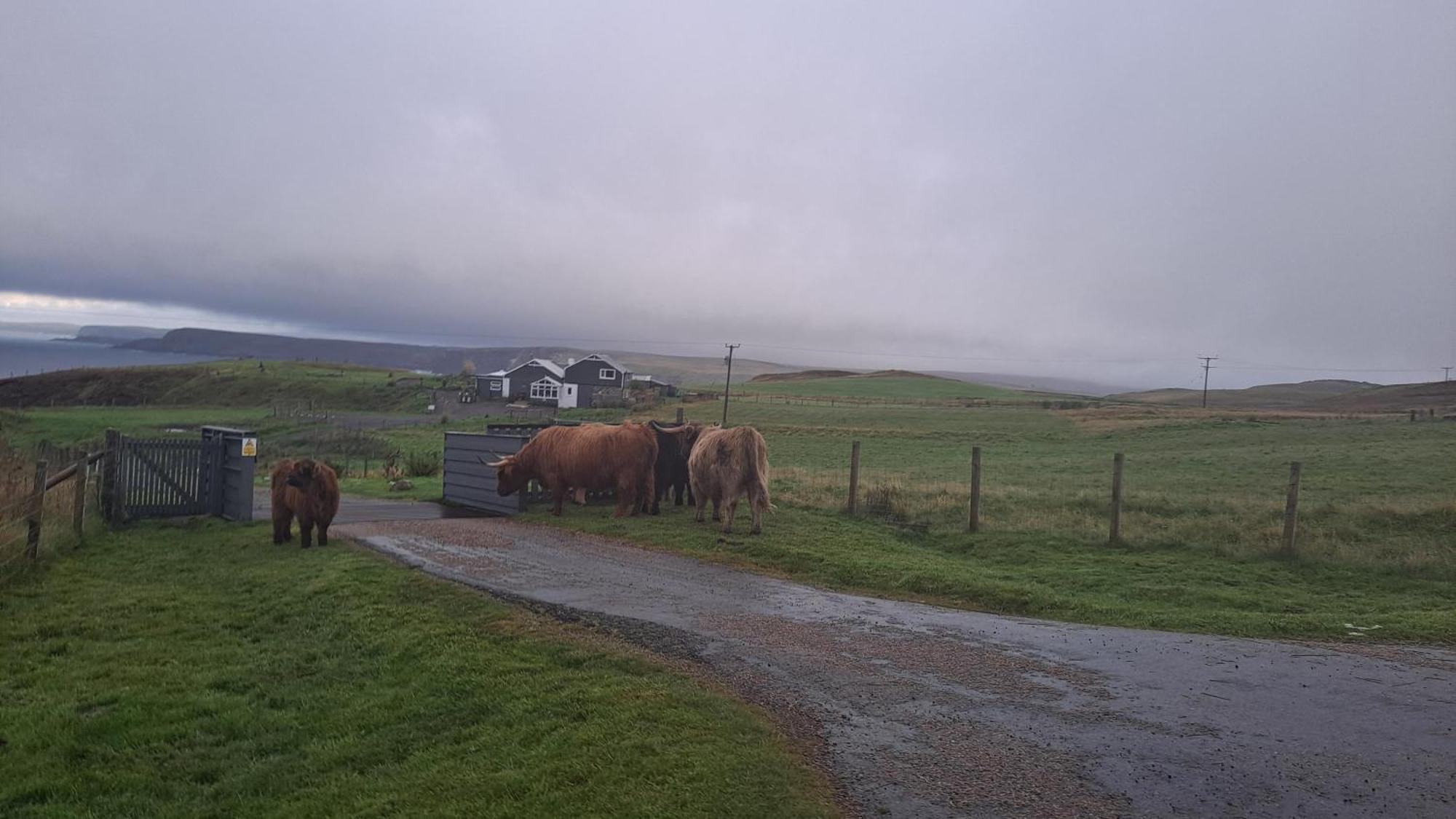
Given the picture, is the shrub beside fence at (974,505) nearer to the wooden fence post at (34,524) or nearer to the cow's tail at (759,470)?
the cow's tail at (759,470)

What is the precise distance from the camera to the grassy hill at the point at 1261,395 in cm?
11869

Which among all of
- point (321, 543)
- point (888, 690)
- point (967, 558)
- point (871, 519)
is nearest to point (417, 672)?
point (888, 690)

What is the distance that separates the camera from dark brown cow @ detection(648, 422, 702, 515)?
765 inches

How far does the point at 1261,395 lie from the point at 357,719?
16456cm

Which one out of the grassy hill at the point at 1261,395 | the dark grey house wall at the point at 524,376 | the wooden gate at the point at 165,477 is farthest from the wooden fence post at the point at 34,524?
the grassy hill at the point at 1261,395

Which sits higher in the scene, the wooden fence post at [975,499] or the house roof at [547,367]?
the house roof at [547,367]

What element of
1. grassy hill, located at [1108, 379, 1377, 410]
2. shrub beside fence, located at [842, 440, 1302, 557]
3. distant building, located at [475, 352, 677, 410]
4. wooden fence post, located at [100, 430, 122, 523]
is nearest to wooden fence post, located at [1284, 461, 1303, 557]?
shrub beside fence, located at [842, 440, 1302, 557]

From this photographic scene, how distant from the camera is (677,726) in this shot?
20.5 feet

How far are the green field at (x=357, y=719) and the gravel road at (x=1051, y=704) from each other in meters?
0.65

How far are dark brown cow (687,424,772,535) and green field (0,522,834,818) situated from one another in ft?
19.8

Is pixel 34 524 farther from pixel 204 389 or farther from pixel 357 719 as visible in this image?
pixel 204 389

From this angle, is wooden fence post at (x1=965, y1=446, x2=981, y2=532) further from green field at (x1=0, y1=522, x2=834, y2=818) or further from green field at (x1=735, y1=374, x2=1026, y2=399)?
green field at (x1=735, y1=374, x2=1026, y2=399)

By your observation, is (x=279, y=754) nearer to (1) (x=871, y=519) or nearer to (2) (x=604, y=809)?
(2) (x=604, y=809)

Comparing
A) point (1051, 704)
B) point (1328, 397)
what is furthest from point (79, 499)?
point (1328, 397)
